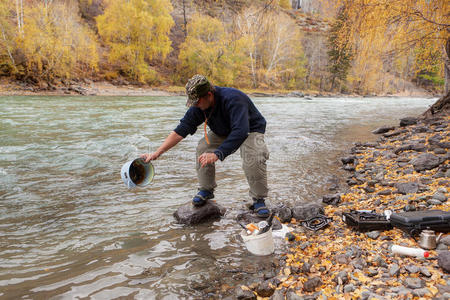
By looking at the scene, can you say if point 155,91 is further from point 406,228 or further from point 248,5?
point 406,228

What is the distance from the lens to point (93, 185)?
4965 mm

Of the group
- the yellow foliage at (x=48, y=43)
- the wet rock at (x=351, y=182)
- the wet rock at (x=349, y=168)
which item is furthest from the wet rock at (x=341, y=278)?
the yellow foliage at (x=48, y=43)

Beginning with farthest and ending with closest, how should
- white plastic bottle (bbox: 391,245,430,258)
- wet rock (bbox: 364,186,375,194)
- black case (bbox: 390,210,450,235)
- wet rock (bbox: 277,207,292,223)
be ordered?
wet rock (bbox: 364,186,375,194) < wet rock (bbox: 277,207,292,223) < black case (bbox: 390,210,450,235) < white plastic bottle (bbox: 391,245,430,258)

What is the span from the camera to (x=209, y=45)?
4128cm

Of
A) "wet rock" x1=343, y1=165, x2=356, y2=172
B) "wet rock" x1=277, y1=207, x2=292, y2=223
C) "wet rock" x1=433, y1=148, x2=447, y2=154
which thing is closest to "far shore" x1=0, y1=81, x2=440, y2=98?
"wet rock" x1=343, y1=165, x2=356, y2=172

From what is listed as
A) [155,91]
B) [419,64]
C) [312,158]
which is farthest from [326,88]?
[312,158]

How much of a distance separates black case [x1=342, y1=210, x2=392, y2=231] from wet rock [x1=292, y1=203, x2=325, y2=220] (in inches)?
18.6

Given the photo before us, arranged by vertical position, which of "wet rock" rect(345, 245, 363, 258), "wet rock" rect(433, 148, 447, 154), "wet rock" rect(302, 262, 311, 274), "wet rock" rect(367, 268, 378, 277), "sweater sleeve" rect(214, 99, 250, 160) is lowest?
"wet rock" rect(302, 262, 311, 274)

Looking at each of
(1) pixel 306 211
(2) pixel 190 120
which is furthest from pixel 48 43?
(1) pixel 306 211

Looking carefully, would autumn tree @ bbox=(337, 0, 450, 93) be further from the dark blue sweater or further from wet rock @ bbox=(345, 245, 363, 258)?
wet rock @ bbox=(345, 245, 363, 258)

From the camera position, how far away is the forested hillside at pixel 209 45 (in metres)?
→ 6.06

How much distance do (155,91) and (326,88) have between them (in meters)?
36.9

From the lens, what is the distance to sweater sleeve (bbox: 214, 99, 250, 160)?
317 centimetres

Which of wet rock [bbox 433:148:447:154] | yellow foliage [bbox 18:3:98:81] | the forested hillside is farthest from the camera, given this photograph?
yellow foliage [bbox 18:3:98:81]
